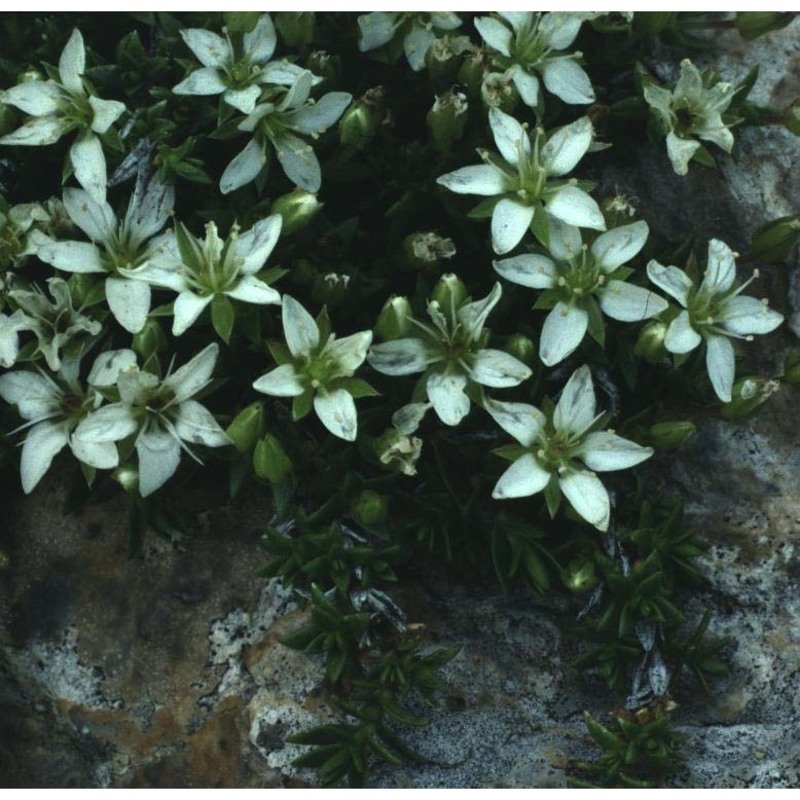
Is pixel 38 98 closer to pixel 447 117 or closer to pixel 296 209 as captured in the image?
pixel 296 209

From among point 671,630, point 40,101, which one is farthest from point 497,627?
point 40,101

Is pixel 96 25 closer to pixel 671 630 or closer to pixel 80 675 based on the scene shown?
pixel 80 675

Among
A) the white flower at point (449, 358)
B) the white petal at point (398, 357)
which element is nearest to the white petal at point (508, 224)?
the white flower at point (449, 358)

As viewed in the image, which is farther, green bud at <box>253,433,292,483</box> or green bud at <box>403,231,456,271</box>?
green bud at <box>403,231,456,271</box>

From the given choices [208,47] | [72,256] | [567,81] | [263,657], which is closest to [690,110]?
[567,81]

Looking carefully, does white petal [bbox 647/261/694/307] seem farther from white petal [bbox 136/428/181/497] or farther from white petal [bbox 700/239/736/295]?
white petal [bbox 136/428/181/497]

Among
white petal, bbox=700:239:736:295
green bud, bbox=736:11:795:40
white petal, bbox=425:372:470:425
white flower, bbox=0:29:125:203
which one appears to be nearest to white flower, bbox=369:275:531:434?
white petal, bbox=425:372:470:425
